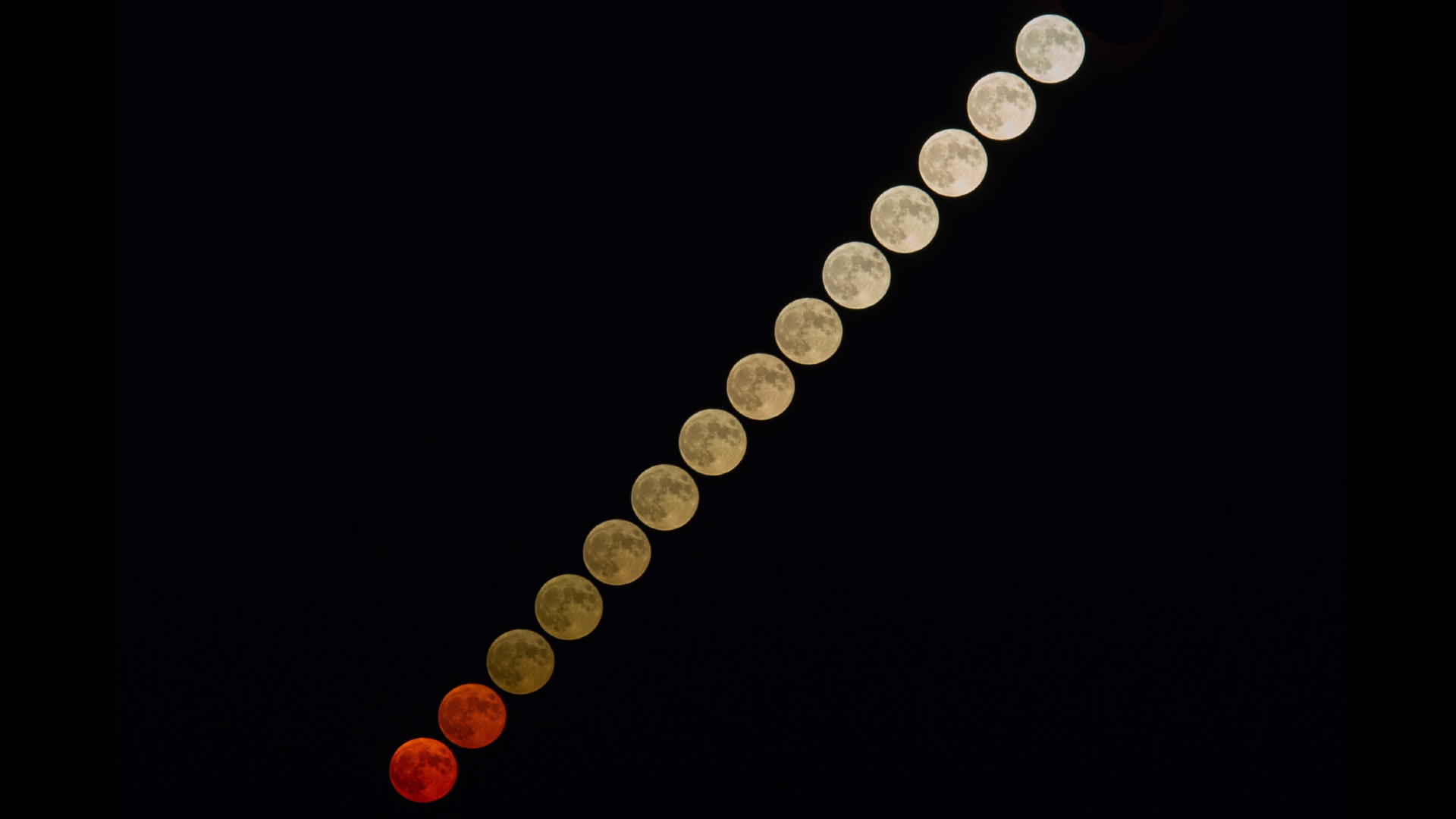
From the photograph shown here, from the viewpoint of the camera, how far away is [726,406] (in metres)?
1.71

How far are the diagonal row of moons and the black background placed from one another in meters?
0.05

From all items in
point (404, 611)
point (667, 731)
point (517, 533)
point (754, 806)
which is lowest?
point (754, 806)

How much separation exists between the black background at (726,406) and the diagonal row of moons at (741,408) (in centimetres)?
5

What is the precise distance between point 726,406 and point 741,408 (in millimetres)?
45

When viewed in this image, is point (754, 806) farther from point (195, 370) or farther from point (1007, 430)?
point (195, 370)

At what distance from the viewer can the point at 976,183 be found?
5.55ft

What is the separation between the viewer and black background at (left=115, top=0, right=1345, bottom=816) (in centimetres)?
168

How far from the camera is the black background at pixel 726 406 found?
1.68 m

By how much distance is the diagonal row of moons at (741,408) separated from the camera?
165 centimetres

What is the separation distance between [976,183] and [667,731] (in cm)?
115

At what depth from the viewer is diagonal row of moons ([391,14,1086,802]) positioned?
1651mm

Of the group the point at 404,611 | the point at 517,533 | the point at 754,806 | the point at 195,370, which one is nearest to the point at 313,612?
the point at 404,611

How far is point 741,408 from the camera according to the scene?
1676 mm

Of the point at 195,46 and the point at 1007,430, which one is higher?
the point at 195,46
